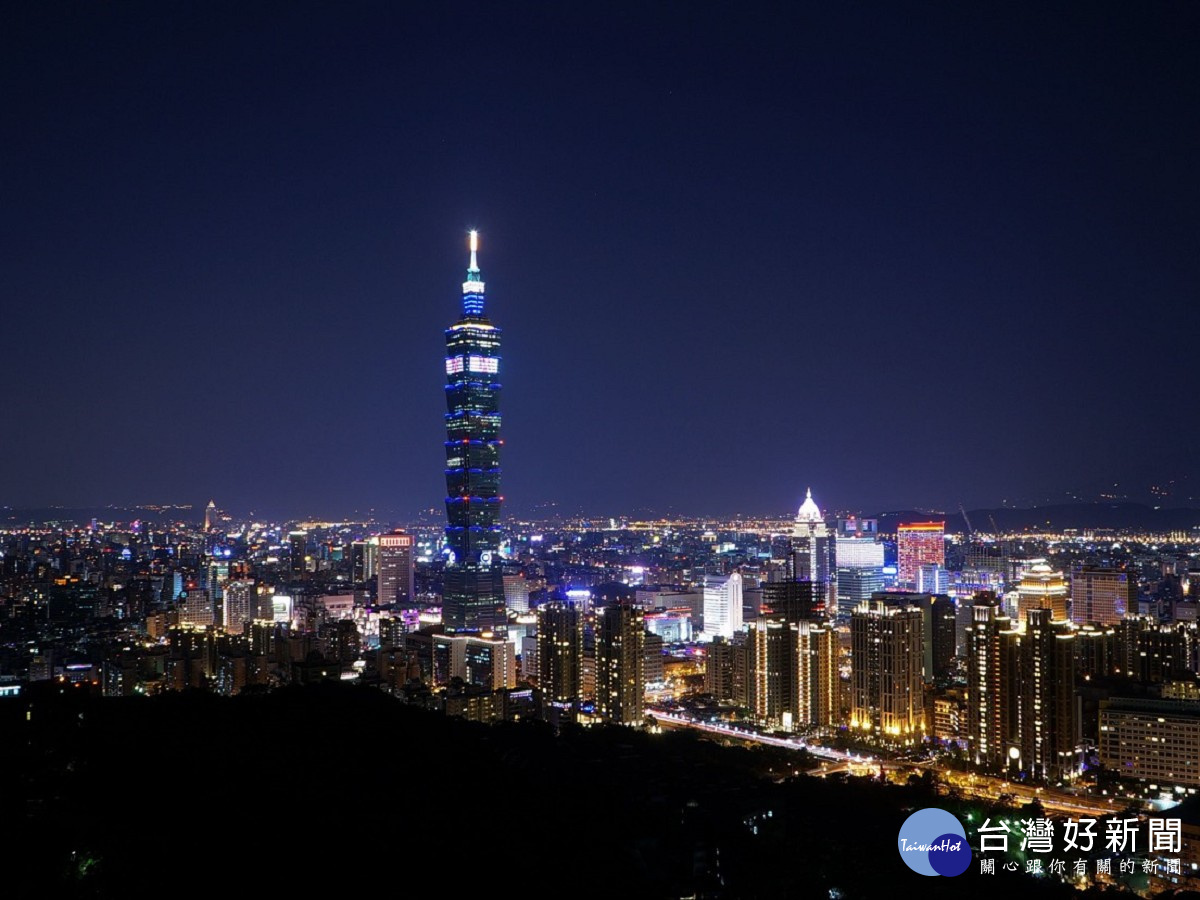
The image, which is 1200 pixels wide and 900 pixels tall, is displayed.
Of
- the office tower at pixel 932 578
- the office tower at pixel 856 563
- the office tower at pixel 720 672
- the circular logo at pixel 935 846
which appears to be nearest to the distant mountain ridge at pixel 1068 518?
the office tower at pixel 856 563

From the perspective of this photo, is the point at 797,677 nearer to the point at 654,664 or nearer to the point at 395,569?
the point at 654,664

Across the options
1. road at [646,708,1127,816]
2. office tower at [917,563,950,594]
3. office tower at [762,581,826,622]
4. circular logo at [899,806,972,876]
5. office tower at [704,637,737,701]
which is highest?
office tower at [762,581,826,622]

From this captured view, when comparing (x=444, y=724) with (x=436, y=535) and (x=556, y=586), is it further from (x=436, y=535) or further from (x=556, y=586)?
(x=436, y=535)

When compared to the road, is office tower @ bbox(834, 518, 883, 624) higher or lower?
higher

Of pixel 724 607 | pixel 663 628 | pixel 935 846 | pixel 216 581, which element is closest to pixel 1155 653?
pixel 935 846

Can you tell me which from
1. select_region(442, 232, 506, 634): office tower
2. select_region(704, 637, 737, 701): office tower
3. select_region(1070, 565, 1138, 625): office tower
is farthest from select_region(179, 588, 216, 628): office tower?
select_region(1070, 565, 1138, 625): office tower

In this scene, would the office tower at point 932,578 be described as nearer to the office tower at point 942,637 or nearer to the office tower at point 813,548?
the office tower at point 813,548

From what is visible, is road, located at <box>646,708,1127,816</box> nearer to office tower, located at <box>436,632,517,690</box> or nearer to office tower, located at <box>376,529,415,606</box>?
office tower, located at <box>436,632,517,690</box>
